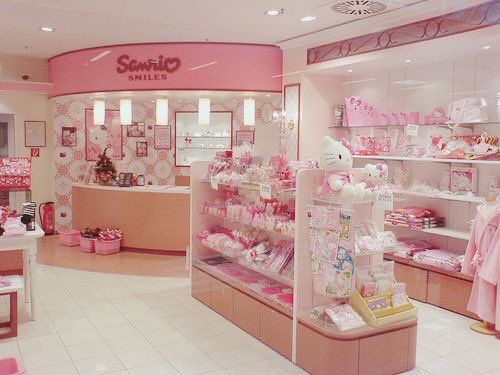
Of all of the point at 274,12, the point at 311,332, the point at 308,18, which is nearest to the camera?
the point at 311,332

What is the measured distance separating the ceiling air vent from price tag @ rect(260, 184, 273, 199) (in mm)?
2108

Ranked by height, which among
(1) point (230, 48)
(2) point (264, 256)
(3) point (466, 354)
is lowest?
(3) point (466, 354)

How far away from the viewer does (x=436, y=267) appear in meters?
5.44

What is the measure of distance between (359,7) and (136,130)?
5659mm

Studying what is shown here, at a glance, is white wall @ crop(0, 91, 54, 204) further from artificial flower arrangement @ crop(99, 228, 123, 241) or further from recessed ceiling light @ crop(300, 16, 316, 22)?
recessed ceiling light @ crop(300, 16, 316, 22)

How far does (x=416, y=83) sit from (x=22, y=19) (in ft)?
15.9

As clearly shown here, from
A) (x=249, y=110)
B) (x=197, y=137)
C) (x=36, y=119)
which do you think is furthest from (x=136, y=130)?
(x=249, y=110)

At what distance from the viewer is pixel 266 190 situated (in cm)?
438

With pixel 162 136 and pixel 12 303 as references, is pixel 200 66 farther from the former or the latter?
pixel 12 303

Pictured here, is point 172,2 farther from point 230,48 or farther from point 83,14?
point 230,48

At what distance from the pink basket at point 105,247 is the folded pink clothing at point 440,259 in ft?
14.9

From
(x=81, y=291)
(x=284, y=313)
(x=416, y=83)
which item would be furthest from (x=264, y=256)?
(x=416, y=83)

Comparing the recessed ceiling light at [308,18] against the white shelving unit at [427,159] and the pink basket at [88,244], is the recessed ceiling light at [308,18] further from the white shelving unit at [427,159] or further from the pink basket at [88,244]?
the pink basket at [88,244]

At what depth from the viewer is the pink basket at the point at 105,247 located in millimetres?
7832
